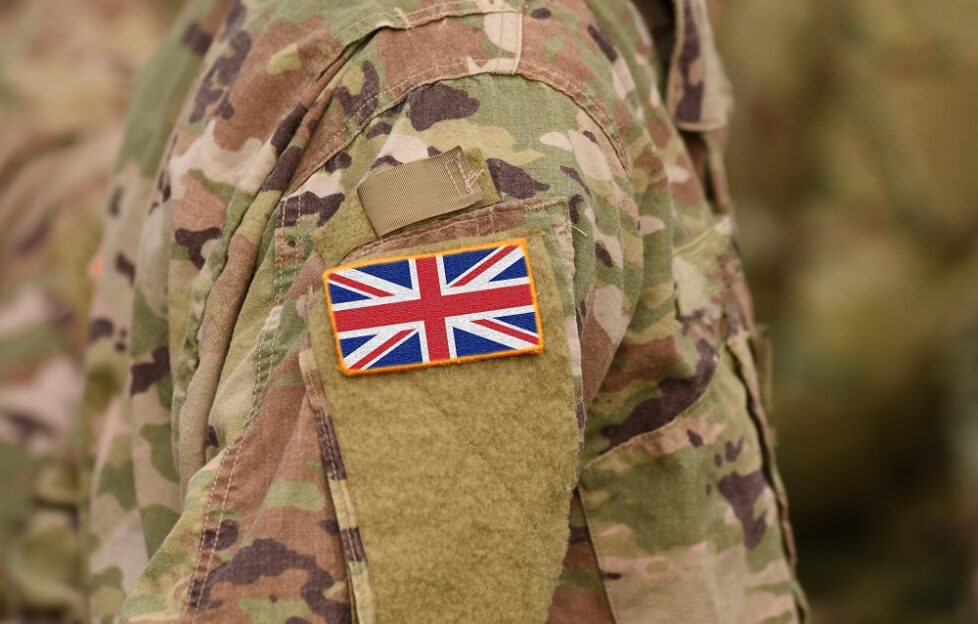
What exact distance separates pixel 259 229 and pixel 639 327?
0.29 meters

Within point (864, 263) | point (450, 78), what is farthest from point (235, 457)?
Result: point (864, 263)

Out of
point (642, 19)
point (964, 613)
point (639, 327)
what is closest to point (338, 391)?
point (639, 327)

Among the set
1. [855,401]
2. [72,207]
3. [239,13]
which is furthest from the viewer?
[855,401]

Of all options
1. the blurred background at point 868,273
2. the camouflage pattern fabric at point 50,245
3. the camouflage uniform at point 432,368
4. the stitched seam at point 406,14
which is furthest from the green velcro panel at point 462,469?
the blurred background at point 868,273

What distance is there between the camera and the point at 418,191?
653 mm

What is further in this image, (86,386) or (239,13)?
(86,386)

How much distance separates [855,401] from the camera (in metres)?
2.37

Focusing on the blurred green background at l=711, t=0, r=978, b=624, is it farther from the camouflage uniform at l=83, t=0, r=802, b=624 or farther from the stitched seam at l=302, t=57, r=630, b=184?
the stitched seam at l=302, t=57, r=630, b=184

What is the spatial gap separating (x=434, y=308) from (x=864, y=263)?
192 cm

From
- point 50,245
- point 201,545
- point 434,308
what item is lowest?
point 201,545

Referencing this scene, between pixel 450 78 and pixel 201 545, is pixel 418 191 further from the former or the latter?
pixel 201 545

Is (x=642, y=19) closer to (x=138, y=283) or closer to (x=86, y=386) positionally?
(x=138, y=283)

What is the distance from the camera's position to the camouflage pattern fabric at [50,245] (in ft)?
3.53

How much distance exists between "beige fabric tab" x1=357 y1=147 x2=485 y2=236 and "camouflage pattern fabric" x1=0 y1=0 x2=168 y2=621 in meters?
0.56
